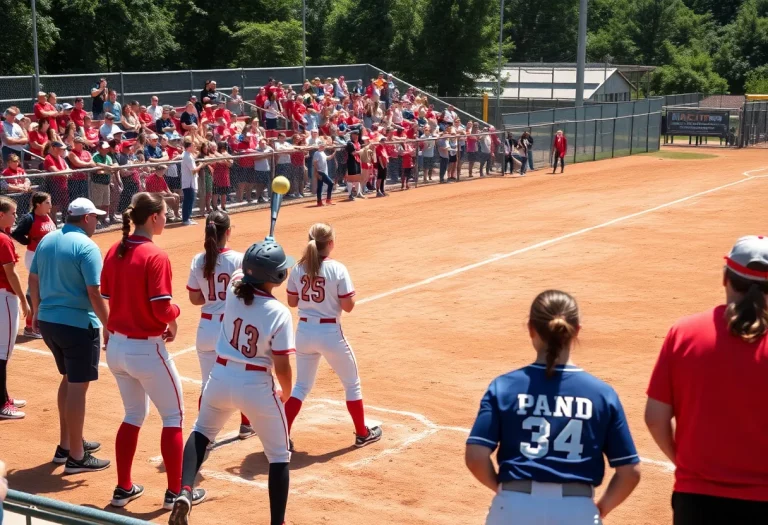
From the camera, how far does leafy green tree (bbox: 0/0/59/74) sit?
3822 cm

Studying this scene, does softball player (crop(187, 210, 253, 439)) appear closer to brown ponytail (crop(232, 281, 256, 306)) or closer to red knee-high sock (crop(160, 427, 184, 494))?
red knee-high sock (crop(160, 427, 184, 494))

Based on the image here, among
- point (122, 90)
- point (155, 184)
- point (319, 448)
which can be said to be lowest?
point (319, 448)

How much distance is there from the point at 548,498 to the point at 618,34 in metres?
85.2

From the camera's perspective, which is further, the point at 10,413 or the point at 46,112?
the point at 46,112

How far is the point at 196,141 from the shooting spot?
906 inches

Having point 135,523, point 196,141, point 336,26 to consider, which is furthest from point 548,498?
point 336,26

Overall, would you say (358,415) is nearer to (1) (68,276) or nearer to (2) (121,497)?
(2) (121,497)

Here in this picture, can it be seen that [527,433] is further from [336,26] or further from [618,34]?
[618,34]

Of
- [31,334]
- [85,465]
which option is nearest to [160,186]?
[31,334]

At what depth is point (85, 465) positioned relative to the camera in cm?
827

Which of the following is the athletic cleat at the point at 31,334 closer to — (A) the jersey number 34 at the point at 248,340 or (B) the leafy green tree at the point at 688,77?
(A) the jersey number 34 at the point at 248,340

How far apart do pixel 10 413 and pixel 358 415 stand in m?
3.71

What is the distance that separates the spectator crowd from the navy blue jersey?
51.4ft

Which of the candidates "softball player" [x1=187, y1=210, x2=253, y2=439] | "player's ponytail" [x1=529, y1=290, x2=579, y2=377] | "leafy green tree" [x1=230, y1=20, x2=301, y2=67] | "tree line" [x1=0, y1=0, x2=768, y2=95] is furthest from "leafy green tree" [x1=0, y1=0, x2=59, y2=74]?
"player's ponytail" [x1=529, y1=290, x2=579, y2=377]
